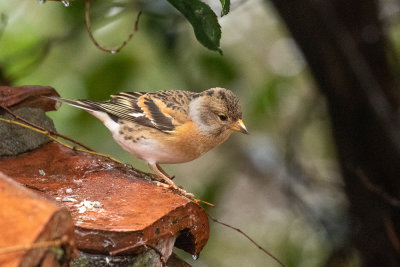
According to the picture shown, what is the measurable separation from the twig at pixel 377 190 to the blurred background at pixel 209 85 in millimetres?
461

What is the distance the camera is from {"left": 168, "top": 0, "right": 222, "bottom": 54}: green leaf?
2.55 meters

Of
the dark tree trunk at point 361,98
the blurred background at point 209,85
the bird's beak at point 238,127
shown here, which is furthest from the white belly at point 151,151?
the dark tree trunk at point 361,98

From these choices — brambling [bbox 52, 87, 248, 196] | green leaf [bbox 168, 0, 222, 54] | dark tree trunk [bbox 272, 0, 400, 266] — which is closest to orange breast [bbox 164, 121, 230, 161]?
brambling [bbox 52, 87, 248, 196]

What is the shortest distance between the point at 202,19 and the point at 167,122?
0.78m

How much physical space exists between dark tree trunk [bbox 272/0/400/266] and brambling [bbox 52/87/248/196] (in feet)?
2.45

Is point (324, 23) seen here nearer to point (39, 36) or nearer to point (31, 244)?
point (39, 36)

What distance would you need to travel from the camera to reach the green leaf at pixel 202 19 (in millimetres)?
2547

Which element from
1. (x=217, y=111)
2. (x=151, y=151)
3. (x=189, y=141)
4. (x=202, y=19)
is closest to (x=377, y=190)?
(x=217, y=111)

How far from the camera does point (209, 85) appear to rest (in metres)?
4.38

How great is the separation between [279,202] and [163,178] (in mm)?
2970

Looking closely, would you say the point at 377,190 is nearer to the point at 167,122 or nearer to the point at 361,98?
the point at 361,98

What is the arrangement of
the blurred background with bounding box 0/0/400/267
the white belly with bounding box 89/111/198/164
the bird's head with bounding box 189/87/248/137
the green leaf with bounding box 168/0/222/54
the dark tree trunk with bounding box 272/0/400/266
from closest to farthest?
the green leaf with bounding box 168/0/222/54 → the white belly with bounding box 89/111/198/164 → the bird's head with bounding box 189/87/248/137 → the dark tree trunk with bounding box 272/0/400/266 → the blurred background with bounding box 0/0/400/267

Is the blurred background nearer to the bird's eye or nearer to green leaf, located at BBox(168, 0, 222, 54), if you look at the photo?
the bird's eye

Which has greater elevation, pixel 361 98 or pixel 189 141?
pixel 361 98
